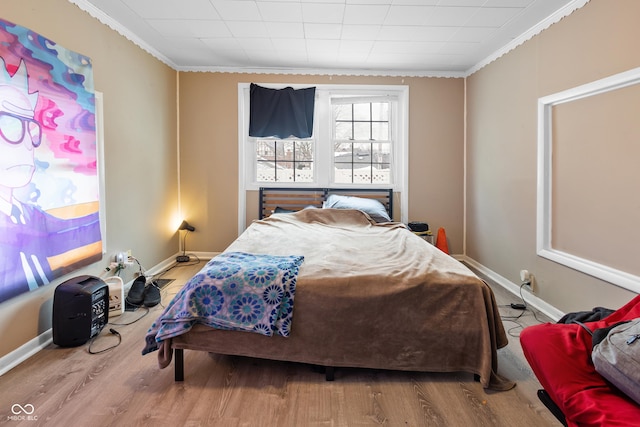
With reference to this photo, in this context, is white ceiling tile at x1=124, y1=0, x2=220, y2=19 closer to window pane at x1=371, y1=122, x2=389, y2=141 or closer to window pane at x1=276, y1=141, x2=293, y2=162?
window pane at x1=276, y1=141, x2=293, y2=162

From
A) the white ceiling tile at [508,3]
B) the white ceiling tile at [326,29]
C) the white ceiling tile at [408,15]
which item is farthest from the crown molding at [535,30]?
the white ceiling tile at [408,15]

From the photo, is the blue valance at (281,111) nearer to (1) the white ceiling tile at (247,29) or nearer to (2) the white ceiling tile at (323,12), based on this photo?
(1) the white ceiling tile at (247,29)

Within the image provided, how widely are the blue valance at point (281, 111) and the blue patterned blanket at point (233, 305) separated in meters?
2.82

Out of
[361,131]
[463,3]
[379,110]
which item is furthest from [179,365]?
[379,110]

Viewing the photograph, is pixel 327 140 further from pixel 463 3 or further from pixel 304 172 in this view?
pixel 463 3

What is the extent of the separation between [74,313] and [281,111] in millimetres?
3095

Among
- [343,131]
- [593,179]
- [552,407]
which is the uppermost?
[343,131]

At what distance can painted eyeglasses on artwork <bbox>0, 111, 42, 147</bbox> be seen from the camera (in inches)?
74.6

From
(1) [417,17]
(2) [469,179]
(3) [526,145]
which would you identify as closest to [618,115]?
(3) [526,145]

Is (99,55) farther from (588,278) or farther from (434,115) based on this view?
(588,278)

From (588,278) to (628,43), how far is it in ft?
5.02

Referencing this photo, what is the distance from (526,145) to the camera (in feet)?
9.95

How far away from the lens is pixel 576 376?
1.19 metres

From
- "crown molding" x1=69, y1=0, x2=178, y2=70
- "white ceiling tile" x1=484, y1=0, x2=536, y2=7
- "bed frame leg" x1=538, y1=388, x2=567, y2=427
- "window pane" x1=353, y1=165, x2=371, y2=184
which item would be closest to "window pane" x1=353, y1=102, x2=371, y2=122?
"window pane" x1=353, y1=165, x2=371, y2=184
